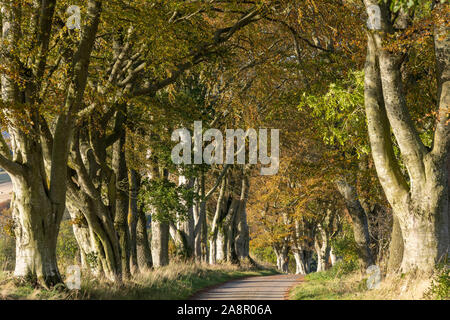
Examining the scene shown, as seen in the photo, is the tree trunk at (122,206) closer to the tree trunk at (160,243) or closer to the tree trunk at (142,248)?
the tree trunk at (142,248)

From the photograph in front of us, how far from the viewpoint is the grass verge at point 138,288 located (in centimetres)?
998

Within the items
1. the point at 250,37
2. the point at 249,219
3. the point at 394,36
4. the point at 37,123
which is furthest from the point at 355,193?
the point at 249,219

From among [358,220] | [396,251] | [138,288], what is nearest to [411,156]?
[396,251]

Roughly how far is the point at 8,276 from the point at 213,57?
8.98 metres

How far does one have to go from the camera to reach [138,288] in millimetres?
13586

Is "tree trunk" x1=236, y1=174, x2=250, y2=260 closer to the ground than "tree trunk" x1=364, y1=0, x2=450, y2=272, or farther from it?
closer to the ground

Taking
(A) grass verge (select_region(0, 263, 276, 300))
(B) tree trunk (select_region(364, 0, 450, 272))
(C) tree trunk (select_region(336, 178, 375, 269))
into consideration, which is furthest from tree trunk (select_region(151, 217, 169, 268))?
(B) tree trunk (select_region(364, 0, 450, 272))

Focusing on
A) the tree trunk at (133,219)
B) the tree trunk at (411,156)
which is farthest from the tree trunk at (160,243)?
the tree trunk at (411,156)

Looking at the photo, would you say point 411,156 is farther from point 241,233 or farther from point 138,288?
point 241,233

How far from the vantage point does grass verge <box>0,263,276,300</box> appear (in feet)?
32.8

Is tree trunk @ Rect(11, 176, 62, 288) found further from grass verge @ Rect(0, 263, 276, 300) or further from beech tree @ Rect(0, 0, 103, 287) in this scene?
grass verge @ Rect(0, 263, 276, 300)

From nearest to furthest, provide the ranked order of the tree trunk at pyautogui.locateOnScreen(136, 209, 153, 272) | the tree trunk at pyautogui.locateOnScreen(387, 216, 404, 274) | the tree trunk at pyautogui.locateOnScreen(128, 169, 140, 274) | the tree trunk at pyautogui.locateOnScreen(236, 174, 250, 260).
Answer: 1. the tree trunk at pyautogui.locateOnScreen(387, 216, 404, 274)
2. the tree trunk at pyautogui.locateOnScreen(128, 169, 140, 274)
3. the tree trunk at pyautogui.locateOnScreen(136, 209, 153, 272)
4. the tree trunk at pyautogui.locateOnScreen(236, 174, 250, 260)

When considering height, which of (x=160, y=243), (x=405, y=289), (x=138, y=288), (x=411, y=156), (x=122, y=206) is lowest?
(x=138, y=288)

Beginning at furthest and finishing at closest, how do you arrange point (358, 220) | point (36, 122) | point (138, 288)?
point (358, 220)
point (138, 288)
point (36, 122)
